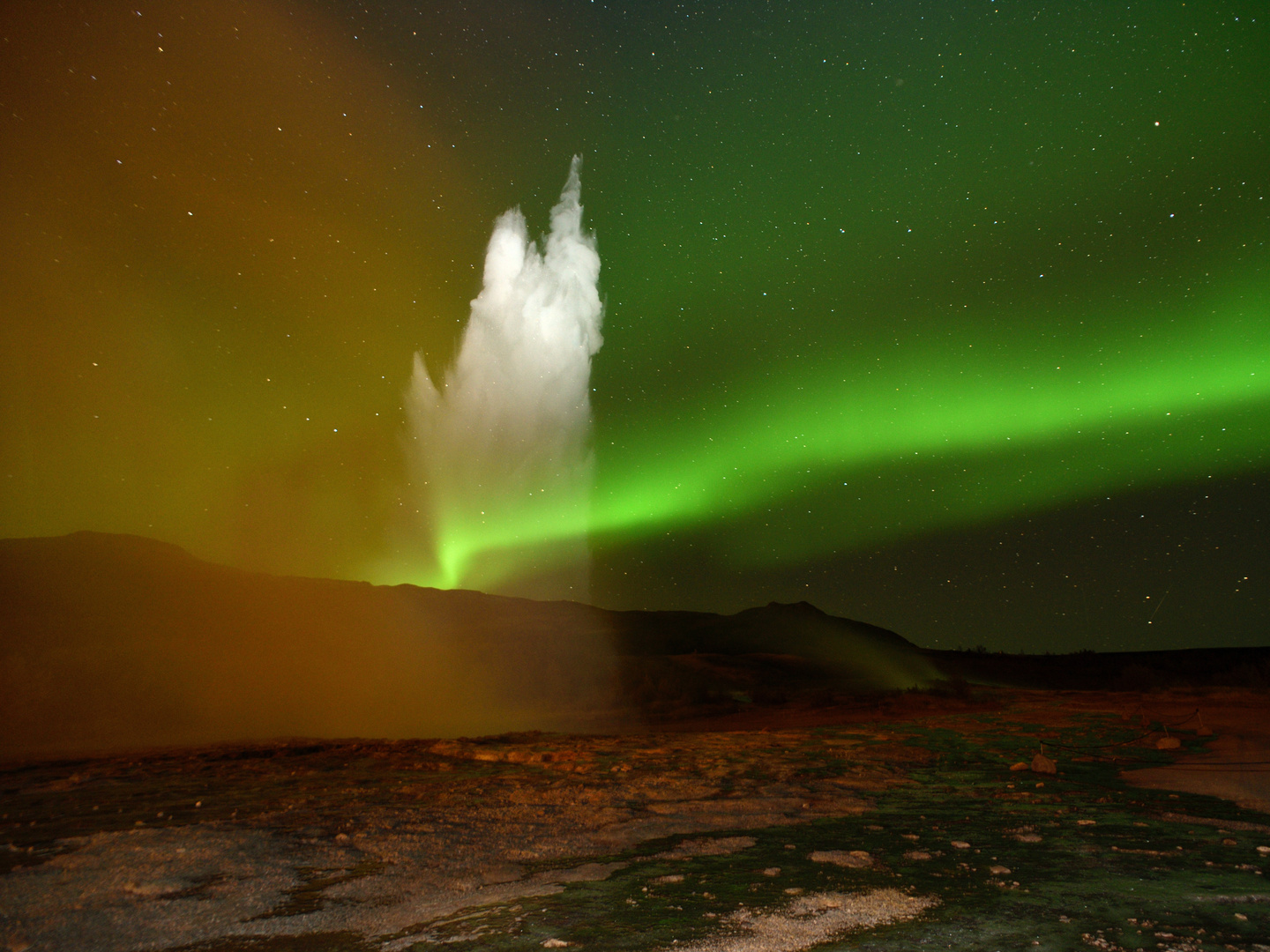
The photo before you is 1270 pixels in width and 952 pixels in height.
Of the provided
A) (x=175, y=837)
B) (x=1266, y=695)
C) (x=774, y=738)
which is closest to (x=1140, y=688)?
(x=1266, y=695)

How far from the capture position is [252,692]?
30109 millimetres

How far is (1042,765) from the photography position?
11.3m

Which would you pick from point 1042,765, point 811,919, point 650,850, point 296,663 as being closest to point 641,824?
point 650,850

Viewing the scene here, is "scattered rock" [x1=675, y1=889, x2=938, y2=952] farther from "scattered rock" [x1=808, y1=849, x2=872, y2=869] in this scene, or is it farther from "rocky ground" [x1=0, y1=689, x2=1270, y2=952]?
"scattered rock" [x1=808, y1=849, x2=872, y2=869]

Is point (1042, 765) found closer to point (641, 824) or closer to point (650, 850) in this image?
point (641, 824)

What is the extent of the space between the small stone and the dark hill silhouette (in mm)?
13600

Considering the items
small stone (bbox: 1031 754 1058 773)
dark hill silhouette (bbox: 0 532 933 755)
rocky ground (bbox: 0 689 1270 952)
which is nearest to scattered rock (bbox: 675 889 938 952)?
rocky ground (bbox: 0 689 1270 952)

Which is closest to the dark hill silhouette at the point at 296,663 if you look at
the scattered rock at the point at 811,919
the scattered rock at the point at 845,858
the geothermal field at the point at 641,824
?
the geothermal field at the point at 641,824

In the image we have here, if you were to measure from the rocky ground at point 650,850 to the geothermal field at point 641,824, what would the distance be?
0.04 m

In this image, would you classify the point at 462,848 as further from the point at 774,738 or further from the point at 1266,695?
the point at 1266,695

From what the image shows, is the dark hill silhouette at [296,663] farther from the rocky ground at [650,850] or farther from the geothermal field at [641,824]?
the rocky ground at [650,850]

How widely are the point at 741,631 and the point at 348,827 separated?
5572 cm

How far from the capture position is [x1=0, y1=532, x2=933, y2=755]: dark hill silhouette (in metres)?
25.0

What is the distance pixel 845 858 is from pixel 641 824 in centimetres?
253
